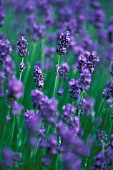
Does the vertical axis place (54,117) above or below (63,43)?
below

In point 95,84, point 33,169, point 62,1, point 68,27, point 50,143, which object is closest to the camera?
point 50,143

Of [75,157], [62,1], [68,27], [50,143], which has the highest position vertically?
[62,1]

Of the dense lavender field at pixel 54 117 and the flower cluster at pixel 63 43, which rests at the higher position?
the flower cluster at pixel 63 43

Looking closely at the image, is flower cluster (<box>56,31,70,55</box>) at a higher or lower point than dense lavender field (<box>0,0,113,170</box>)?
higher

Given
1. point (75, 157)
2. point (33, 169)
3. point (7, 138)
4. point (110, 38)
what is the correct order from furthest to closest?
point (110, 38) < point (7, 138) < point (33, 169) < point (75, 157)

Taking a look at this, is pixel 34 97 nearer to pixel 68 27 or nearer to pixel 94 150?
pixel 94 150

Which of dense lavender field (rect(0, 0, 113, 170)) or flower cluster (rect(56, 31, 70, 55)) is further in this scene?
flower cluster (rect(56, 31, 70, 55))

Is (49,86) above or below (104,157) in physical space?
above

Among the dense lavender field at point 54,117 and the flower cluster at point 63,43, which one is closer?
the dense lavender field at point 54,117

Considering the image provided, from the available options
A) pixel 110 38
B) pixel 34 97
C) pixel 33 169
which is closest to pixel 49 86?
pixel 110 38

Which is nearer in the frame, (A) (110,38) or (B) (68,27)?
(B) (68,27)

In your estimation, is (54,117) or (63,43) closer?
(54,117)
